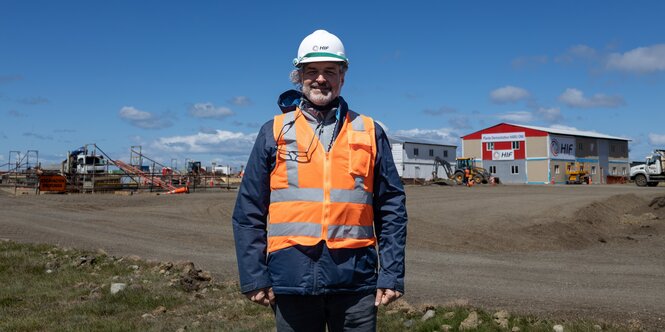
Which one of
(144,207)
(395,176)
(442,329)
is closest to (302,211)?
(395,176)

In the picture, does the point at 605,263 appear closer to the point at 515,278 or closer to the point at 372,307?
the point at 515,278

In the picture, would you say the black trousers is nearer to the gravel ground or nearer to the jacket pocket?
the jacket pocket

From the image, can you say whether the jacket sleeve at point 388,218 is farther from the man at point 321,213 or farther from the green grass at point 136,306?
the green grass at point 136,306

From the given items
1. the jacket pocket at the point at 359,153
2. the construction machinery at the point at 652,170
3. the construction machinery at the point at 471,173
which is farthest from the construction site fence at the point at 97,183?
the jacket pocket at the point at 359,153

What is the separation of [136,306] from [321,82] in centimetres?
544

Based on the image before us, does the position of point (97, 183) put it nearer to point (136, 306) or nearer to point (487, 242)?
point (487, 242)

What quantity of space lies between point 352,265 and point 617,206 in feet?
93.3

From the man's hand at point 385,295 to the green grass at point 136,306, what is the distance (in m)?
3.41

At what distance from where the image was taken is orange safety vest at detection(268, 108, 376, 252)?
3188 millimetres

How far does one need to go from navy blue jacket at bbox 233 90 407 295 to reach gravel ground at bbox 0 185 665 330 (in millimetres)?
4695

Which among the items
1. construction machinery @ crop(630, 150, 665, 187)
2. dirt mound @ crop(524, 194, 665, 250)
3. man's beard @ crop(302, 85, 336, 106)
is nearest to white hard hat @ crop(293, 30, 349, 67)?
man's beard @ crop(302, 85, 336, 106)

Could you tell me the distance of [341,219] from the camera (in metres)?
3.19

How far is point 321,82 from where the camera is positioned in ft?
11.1

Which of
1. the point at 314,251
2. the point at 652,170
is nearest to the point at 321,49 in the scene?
the point at 314,251
